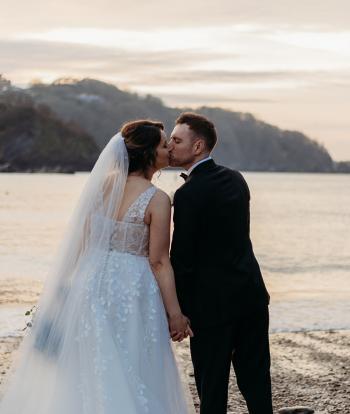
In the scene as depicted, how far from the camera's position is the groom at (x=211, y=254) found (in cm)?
454

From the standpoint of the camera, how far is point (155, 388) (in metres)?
4.63

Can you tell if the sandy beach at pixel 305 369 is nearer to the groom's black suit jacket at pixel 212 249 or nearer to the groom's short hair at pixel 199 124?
the groom's black suit jacket at pixel 212 249

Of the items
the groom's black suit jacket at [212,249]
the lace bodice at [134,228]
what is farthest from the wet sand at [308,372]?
the lace bodice at [134,228]

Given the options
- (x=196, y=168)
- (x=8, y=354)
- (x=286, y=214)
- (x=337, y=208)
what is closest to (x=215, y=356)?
(x=196, y=168)

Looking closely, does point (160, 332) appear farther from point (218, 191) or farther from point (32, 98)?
point (32, 98)

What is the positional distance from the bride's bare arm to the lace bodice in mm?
51

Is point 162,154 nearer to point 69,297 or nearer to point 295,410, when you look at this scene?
point 69,297

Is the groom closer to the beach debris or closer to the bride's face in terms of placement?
the bride's face

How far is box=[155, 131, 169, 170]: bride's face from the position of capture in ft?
15.0

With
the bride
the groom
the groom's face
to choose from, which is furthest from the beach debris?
the groom's face

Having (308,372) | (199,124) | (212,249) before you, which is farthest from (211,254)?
(308,372)

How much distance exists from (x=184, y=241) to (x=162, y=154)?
47 centimetres

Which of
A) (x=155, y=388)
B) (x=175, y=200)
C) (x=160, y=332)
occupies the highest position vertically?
(x=175, y=200)

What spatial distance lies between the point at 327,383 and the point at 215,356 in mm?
2638
